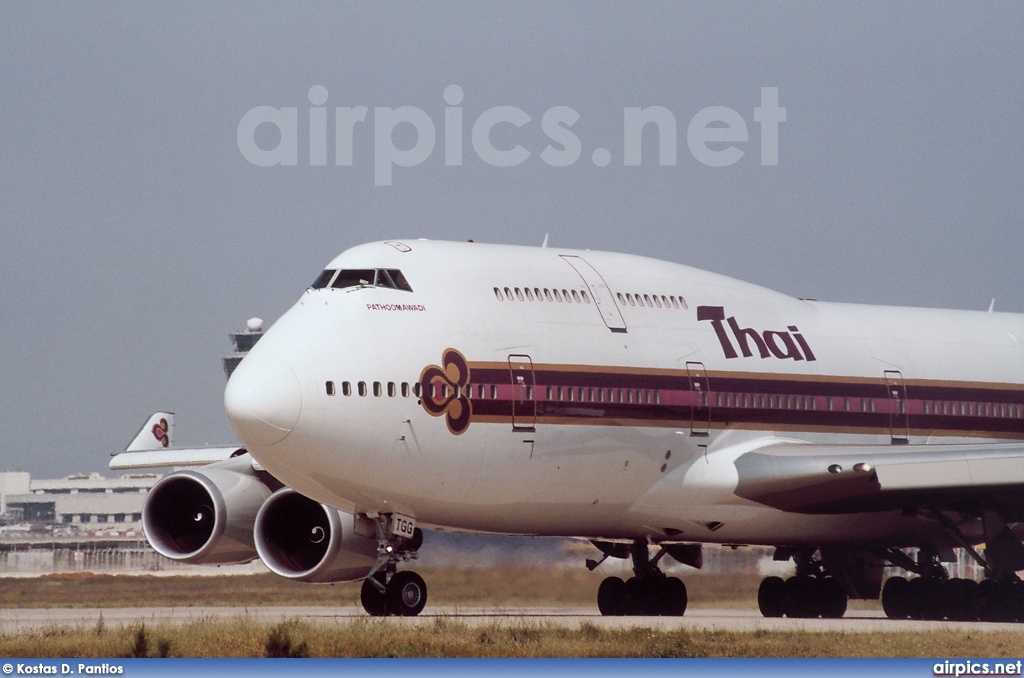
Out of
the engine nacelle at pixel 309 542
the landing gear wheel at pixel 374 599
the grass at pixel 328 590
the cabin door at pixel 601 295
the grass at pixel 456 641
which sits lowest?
the grass at pixel 328 590

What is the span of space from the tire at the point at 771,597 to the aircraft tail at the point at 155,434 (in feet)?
40.3

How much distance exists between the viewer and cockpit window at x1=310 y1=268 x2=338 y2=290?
2075cm

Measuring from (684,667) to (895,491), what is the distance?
9.10 meters

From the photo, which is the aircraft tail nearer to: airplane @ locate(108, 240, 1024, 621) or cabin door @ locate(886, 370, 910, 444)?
airplane @ locate(108, 240, 1024, 621)

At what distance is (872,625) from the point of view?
2217 cm

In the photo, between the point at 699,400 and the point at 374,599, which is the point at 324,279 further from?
the point at 699,400

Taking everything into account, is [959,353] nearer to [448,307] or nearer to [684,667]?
[448,307]

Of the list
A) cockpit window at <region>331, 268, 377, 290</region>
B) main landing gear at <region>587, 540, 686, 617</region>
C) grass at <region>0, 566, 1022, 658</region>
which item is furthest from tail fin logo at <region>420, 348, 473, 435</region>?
main landing gear at <region>587, 540, 686, 617</region>

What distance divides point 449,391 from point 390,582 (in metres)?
2.57

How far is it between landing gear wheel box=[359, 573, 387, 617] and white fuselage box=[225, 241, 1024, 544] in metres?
0.99

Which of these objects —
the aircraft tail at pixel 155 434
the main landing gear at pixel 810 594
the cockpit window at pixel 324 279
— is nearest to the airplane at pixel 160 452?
the aircraft tail at pixel 155 434

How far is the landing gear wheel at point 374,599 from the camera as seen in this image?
20.4 meters

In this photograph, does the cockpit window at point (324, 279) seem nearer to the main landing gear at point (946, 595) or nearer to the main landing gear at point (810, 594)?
the main landing gear at point (810, 594)

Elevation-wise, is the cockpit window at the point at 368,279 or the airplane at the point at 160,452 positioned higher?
the cockpit window at the point at 368,279
